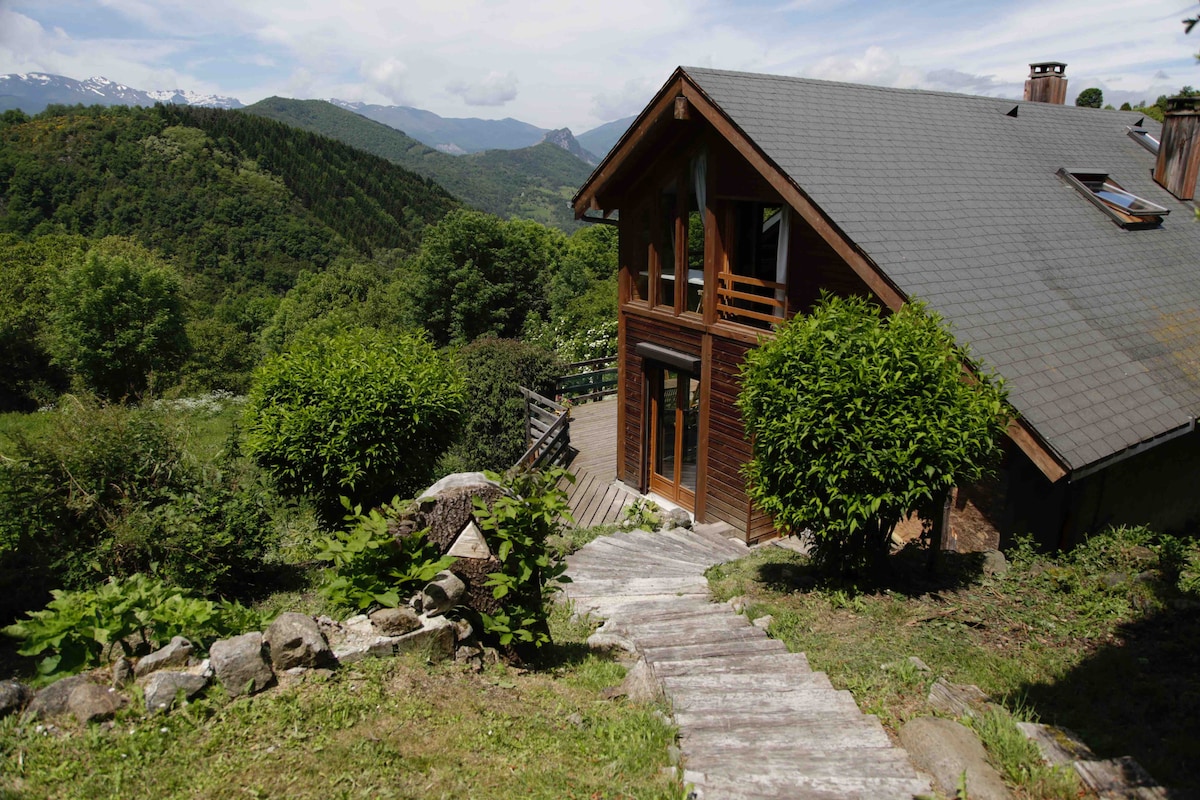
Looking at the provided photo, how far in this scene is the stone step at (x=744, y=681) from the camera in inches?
211

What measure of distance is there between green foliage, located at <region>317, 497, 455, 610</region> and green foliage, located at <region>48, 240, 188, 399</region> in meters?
37.9

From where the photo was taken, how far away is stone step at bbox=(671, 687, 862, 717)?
4.96m

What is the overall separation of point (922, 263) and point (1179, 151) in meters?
9.83

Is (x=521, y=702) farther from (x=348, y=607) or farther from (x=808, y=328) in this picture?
(x=808, y=328)

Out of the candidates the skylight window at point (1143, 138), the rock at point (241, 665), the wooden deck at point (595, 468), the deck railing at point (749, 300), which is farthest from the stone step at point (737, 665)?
the skylight window at point (1143, 138)

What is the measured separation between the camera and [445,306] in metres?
Result: 41.5

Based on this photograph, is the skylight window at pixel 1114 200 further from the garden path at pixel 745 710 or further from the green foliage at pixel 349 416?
the green foliage at pixel 349 416

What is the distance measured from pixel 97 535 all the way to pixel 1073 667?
9653 millimetres

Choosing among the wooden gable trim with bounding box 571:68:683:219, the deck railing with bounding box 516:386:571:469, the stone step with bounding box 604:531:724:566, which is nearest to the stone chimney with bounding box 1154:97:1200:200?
the wooden gable trim with bounding box 571:68:683:219

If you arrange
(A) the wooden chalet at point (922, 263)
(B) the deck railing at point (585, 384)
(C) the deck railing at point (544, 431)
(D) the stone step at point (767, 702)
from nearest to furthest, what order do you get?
1. (D) the stone step at point (767, 702)
2. (A) the wooden chalet at point (922, 263)
3. (C) the deck railing at point (544, 431)
4. (B) the deck railing at point (585, 384)

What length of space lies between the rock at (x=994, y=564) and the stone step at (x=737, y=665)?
129 inches

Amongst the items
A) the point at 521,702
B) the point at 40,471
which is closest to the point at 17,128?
the point at 40,471

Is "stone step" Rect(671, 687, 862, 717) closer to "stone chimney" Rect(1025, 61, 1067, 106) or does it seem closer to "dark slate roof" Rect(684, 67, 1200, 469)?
"dark slate roof" Rect(684, 67, 1200, 469)

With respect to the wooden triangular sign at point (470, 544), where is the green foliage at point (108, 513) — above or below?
below
